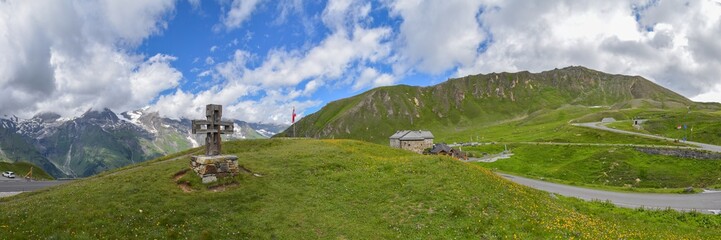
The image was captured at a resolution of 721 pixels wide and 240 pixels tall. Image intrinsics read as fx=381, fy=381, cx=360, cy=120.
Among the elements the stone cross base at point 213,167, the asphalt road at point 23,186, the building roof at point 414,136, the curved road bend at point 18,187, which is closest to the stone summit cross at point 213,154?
the stone cross base at point 213,167

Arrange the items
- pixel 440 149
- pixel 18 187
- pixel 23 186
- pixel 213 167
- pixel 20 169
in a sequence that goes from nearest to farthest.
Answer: pixel 213 167
pixel 18 187
pixel 23 186
pixel 20 169
pixel 440 149

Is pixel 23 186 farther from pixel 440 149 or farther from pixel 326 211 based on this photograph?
pixel 440 149

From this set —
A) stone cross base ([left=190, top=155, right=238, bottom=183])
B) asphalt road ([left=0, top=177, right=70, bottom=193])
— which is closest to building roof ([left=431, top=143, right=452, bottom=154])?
asphalt road ([left=0, top=177, right=70, bottom=193])

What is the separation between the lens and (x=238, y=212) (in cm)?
2500

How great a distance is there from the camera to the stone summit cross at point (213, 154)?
29.5 m

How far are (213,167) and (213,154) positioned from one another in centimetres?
327

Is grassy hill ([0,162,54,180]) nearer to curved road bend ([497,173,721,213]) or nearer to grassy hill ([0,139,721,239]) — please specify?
grassy hill ([0,139,721,239])

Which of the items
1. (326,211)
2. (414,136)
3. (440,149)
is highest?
(414,136)

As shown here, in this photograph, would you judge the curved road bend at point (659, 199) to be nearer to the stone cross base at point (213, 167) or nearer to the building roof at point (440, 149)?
the stone cross base at point (213, 167)

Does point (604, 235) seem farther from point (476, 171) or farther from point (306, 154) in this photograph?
point (306, 154)

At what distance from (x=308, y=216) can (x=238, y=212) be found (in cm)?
458

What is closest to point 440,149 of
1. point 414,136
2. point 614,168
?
point 414,136

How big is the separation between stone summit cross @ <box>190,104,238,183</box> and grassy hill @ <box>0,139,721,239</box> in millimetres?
1124

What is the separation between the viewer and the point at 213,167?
29562 millimetres
